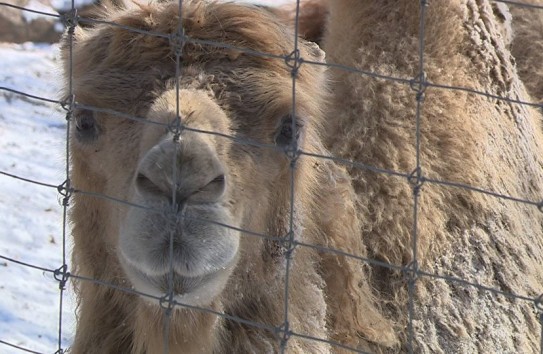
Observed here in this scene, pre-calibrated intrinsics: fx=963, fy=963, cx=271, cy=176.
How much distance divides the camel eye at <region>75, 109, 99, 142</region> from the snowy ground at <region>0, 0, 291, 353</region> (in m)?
0.56

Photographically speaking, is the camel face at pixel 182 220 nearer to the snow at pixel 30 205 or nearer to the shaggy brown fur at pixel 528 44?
the snow at pixel 30 205

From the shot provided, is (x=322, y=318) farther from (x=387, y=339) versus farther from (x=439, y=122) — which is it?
(x=439, y=122)

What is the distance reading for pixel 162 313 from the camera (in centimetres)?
301

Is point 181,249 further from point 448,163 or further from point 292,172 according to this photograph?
point 448,163

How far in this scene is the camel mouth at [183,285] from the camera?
271 cm

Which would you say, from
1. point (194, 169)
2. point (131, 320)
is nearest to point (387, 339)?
point (131, 320)

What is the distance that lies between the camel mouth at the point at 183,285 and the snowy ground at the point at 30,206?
1.28 metres

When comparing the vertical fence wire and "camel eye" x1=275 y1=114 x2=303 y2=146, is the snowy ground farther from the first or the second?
the vertical fence wire

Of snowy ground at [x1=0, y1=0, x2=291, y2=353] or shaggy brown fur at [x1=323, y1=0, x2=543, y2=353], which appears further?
snowy ground at [x1=0, y1=0, x2=291, y2=353]

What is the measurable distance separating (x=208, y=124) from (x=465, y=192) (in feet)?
4.25

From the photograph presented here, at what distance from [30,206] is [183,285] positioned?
4.51 metres

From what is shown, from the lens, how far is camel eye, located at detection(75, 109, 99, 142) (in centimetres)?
325

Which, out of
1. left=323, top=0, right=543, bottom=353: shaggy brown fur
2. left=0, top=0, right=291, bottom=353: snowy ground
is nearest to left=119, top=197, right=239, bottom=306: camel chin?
left=323, top=0, right=543, bottom=353: shaggy brown fur

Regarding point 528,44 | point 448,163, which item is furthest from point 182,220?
point 528,44
